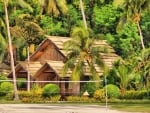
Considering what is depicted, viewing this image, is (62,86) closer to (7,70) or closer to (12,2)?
(12,2)

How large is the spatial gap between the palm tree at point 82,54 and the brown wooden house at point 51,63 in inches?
106

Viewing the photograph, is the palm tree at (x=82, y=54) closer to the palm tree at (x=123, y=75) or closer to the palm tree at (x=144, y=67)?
the palm tree at (x=123, y=75)

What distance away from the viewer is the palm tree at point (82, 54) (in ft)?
139

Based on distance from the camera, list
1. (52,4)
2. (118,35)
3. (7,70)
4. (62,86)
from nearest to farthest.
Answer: (62,86), (52,4), (118,35), (7,70)

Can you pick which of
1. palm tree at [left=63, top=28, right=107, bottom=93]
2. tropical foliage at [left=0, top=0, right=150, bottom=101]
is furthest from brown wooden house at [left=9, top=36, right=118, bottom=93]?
palm tree at [left=63, top=28, right=107, bottom=93]

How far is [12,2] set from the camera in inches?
1898

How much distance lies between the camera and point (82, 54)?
4253 cm

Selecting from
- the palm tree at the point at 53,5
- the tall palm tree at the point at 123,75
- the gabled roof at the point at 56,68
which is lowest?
the tall palm tree at the point at 123,75

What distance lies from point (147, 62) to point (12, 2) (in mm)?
14611

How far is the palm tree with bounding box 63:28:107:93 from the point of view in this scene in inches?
1667

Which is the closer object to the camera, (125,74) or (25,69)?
(125,74)

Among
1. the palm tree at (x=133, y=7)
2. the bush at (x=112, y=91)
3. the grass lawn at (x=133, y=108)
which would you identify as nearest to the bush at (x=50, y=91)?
the bush at (x=112, y=91)

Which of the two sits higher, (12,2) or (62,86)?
(12,2)

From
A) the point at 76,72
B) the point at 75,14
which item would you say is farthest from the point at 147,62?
the point at 75,14
